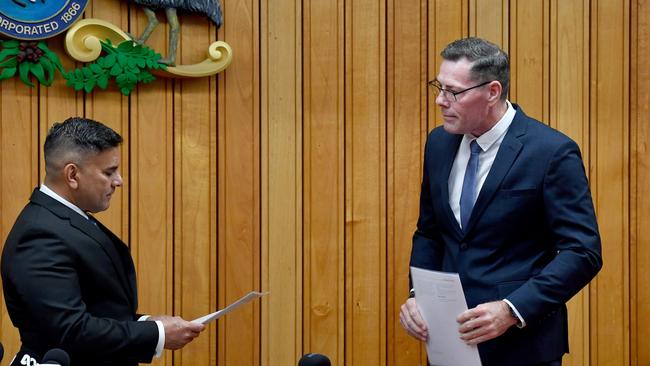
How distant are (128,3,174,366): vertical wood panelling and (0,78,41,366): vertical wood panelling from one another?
0.41 meters

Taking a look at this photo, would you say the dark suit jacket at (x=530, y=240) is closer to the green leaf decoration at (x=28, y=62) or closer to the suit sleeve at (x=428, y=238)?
the suit sleeve at (x=428, y=238)

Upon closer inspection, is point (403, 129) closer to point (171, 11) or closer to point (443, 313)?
point (171, 11)

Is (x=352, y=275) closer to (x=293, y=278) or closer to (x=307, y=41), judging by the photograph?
(x=293, y=278)

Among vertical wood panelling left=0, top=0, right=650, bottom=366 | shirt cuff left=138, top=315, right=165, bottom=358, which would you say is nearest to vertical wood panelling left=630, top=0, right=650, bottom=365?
vertical wood panelling left=0, top=0, right=650, bottom=366

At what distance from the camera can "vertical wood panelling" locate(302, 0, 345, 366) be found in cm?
423

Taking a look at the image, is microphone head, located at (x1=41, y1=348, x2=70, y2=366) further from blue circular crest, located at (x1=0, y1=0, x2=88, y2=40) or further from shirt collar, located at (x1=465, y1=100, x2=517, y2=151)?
blue circular crest, located at (x1=0, y1=0, x2=88, y2=40)

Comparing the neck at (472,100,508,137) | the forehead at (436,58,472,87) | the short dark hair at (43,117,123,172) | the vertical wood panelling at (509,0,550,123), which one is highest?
the vertical wood panelling at (509,0,550,123)

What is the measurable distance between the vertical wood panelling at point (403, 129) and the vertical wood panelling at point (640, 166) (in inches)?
40.8

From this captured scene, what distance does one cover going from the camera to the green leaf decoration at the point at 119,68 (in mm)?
3850

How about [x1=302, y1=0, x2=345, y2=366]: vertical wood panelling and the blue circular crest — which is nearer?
the blue circular crest

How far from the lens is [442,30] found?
432cm

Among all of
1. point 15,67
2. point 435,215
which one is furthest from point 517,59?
point 15,67

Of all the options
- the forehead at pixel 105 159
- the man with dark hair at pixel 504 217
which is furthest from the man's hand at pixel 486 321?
the forehead at pixel 105 159

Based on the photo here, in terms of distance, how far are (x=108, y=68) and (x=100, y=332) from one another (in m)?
1.67
